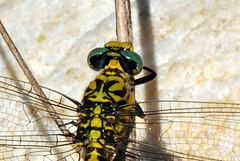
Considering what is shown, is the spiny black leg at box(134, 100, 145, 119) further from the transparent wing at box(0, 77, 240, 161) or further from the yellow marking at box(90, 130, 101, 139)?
the yellow marking at box(90, 130, 101, 139)

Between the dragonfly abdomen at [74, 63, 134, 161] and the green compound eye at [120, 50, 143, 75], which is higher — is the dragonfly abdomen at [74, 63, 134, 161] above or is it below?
below

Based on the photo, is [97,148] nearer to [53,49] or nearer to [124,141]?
[124,141]

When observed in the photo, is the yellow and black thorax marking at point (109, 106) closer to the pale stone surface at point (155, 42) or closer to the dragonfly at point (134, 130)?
the dragonfly at point (134, 130)

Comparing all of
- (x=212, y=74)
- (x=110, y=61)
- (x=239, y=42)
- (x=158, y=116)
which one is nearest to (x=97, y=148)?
(x=158, y=116)

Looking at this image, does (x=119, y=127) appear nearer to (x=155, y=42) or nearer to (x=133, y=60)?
(x=133, y=60)

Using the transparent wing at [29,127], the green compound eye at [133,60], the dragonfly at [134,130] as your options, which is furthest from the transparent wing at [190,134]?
the transparent wing at [29,127]

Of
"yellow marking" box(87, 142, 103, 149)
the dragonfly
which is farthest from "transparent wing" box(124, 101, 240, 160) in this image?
"yellow marking" box(87, 142, 103, 149)

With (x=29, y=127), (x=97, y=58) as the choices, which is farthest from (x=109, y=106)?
(x=29, y=127)
